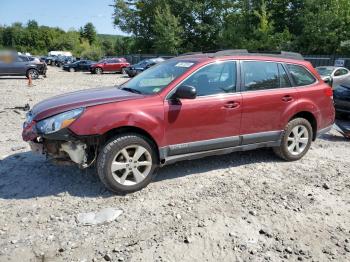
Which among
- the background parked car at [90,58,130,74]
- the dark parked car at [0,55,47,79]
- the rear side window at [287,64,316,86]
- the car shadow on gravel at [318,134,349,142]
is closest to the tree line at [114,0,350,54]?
the background parked car at [90,58,130,74]

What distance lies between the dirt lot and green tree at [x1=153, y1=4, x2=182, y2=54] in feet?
145

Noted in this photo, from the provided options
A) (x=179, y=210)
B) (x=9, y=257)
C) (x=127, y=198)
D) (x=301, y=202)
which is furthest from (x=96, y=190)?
(x=301, y=202)

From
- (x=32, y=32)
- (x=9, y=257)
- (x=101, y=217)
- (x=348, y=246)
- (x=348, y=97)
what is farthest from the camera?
(x=32, y=32)

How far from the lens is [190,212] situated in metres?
4.05

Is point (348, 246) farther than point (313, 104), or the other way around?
point (313, 104)

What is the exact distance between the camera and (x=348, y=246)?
136 inches

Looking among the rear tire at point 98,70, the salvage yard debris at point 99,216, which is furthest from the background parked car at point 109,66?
the salvage yard debris at point 99,216

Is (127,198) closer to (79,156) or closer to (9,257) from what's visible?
(79,156)

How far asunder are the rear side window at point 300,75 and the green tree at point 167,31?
4363cm

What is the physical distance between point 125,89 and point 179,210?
79.6 inches

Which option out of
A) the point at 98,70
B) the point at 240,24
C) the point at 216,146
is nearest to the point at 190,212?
the point at 216,146

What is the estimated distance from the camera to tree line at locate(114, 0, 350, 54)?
33.2 metres

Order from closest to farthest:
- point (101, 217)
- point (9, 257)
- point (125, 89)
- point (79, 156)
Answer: point (9, 257)
point (101, 217)
point (79, 156)
point (125, 89)

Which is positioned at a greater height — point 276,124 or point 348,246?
point 276,124
